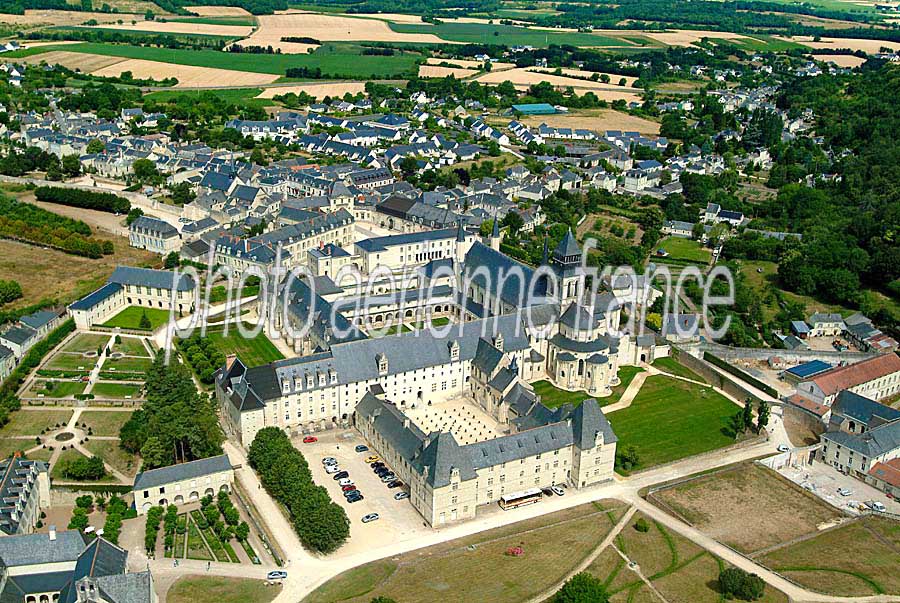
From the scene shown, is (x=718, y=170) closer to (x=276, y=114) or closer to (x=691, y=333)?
(x=691, y=333)

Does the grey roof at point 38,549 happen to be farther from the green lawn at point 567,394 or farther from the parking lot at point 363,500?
the green lawn at point 567,394

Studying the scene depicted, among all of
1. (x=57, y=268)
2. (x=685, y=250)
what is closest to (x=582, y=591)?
(x=685, y=250)

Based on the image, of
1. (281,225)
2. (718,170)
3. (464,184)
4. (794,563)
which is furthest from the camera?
(718,170)

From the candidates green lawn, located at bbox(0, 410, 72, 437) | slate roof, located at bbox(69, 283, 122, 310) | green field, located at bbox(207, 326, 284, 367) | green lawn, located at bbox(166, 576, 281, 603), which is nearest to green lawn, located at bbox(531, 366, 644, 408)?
green field, located at bbox(207, 326, 284, 367)

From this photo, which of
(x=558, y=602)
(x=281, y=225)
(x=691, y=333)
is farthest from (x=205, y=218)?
(x=558, y=602)

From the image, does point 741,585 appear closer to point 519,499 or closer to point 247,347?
point 519,499

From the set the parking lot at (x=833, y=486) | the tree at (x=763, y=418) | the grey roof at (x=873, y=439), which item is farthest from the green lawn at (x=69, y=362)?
the grey roof at (x=873, y=439)
